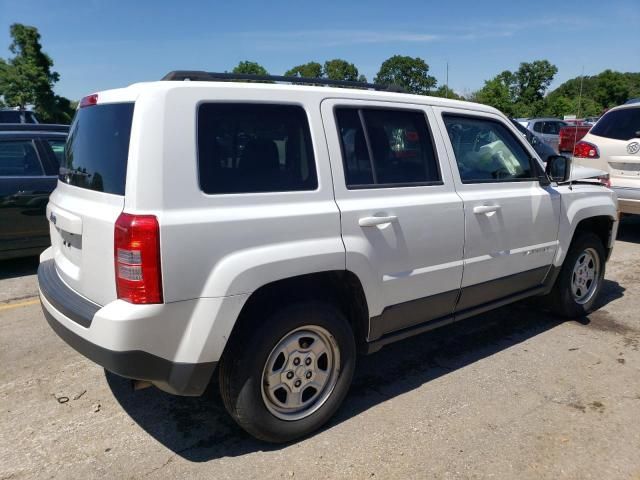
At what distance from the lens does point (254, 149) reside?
8.70 ft

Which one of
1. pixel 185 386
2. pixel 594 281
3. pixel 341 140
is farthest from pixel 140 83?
pixel 594 281

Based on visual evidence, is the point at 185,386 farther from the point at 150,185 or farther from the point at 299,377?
the point at 150,185

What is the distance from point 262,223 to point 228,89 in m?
0.70

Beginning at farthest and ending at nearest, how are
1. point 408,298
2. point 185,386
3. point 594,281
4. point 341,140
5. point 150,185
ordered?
point 594,281, point 408,298, point 341,140, point 185,386, point 150,185

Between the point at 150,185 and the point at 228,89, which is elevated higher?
the point at 228,89

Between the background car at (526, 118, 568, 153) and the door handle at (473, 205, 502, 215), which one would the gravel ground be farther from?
the background car at (526, 118, 568, 153)

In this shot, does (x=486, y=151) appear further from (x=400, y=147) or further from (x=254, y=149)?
(x=254, y=149)

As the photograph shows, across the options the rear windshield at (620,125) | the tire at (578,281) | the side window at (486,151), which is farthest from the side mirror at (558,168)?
the rear windshield at (620,125)

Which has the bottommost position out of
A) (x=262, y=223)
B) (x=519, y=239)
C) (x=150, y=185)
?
(x=519, y=239)

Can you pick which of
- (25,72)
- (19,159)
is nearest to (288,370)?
(19,159)

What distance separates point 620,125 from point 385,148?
606 cm

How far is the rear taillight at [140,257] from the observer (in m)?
2.27

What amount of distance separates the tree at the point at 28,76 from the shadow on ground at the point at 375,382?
37005mm

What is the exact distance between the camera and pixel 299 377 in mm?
2879
